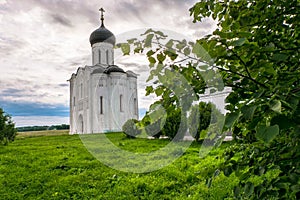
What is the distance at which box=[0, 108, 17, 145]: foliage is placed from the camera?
342 inches

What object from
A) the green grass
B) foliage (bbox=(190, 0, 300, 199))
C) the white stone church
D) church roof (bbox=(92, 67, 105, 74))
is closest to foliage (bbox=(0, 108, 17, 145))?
the green grass

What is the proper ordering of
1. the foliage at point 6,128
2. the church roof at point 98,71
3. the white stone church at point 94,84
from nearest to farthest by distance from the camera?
1. the foliage at point 6,128
2. the white stone church at point 94,84
3. the church roof at point 98,71

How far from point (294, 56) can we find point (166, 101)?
0.55 metres

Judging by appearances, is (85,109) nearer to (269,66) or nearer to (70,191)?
(70,191)

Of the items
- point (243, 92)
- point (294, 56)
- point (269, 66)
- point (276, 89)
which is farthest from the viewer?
point (294, 56)

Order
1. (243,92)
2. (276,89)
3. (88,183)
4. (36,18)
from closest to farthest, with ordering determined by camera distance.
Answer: (276,89), (243,92), (88,183), (36,18)

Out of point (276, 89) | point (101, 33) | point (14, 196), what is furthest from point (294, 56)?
point (101, 33)

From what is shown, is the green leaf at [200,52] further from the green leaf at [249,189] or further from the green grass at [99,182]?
the green grass at [99,182]

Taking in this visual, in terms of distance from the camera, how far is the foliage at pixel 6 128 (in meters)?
8.68

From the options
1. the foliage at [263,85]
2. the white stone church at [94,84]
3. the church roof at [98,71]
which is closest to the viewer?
the foliage at [263,85]

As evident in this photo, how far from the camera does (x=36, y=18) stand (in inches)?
348

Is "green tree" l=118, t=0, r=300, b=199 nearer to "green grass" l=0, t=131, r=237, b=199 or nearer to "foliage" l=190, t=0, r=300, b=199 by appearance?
"foliage" l=190, t=0, r=300, b=199

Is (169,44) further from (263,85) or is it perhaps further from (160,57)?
(263,85)

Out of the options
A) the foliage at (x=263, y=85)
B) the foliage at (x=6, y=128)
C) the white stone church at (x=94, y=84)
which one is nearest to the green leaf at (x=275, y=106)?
the foliage at (x=263, y=85)
